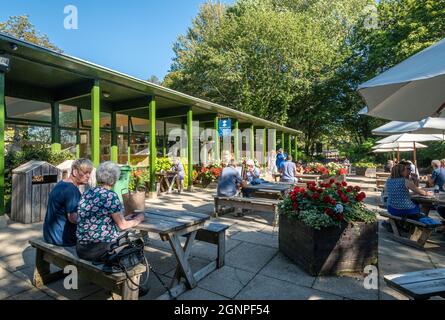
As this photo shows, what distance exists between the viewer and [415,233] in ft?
14.4

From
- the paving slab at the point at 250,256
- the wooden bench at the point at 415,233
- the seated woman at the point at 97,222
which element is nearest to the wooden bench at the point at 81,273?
the seated woman at the point at 97,222

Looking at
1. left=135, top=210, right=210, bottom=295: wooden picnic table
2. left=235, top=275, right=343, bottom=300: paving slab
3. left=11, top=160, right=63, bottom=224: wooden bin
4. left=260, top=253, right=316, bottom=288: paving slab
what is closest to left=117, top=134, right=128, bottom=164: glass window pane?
left=11, top=160, right=63, bottom=224: wooden bin

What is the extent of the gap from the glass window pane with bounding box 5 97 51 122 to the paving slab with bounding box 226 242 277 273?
7.46 meters

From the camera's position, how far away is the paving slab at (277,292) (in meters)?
2.70

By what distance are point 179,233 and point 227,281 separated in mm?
810

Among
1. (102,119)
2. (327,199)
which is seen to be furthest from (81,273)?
(102,119)

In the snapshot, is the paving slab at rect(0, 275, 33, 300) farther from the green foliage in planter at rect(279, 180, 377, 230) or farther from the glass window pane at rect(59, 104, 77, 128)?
the glass window pane at rect(59, 104, 77, 128)

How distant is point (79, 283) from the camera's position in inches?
117

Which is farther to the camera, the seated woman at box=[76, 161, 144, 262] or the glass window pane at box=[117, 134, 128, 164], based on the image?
the glass window pane at box=[117, 134, 128, 164]

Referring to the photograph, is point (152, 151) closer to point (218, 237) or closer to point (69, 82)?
point (69, 82)

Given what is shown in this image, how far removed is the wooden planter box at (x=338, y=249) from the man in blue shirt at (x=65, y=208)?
8.31 feet

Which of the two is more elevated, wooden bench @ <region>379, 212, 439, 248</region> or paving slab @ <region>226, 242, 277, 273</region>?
wooden bench @ <region>379, 212, 439, 248</region>

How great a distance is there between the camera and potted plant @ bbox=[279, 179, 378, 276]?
→ 3123 millimetres
